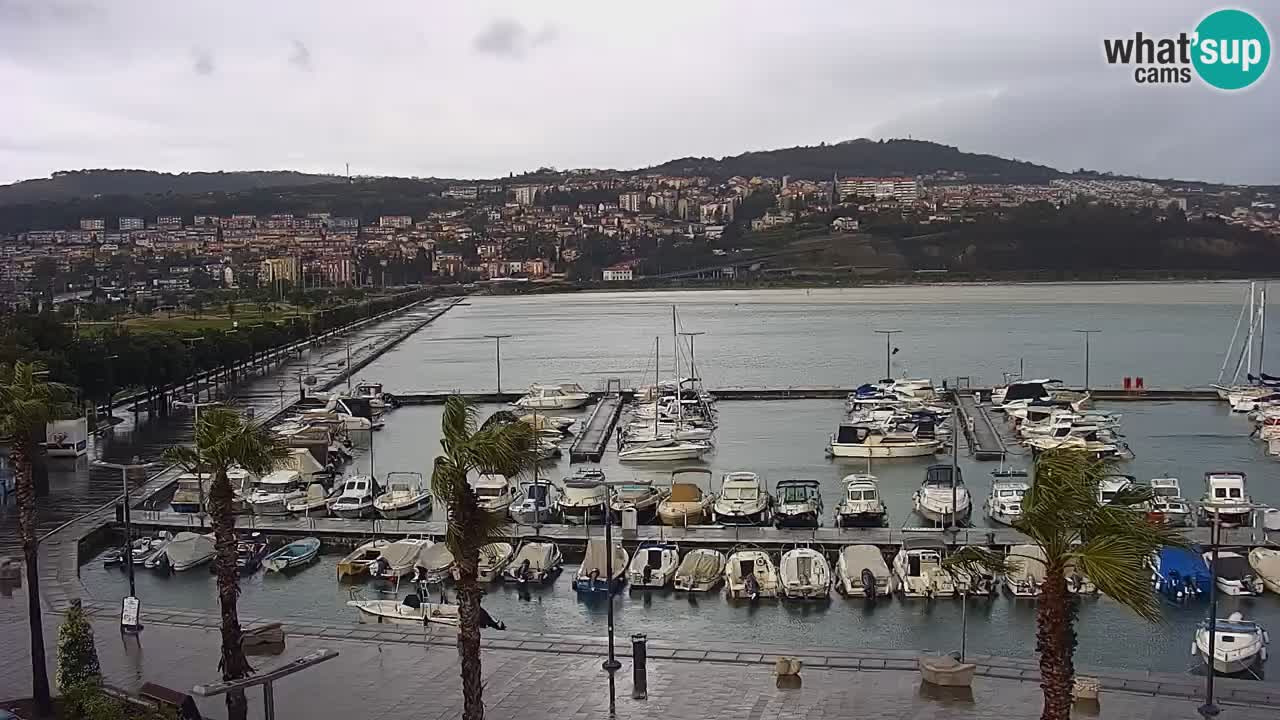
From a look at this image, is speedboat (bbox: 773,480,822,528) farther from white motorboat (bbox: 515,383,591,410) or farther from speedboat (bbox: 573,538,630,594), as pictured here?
white motorboat (bbox: 515,383,591,410)

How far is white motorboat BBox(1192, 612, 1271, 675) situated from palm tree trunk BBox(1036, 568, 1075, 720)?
5.20m

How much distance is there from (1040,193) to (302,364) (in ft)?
A: 523

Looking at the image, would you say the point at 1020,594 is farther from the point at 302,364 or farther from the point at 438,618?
the point at 302,364

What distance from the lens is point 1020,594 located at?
39.6ft

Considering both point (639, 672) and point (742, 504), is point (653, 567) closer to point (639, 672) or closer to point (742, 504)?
point (742, 504)

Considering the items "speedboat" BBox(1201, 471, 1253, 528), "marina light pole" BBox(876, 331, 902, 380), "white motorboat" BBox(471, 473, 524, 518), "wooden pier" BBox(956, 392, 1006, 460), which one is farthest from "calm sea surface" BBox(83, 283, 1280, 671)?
"white motorboat" BBox(471, 473, 524, 518)

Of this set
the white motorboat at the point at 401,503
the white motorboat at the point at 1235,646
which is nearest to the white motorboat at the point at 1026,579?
the white motorboat at the point at 1235,646

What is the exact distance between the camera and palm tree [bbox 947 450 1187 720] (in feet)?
15.2

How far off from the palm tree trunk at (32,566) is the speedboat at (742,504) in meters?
9.70

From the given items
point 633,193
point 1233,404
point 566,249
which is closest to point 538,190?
point 633,193

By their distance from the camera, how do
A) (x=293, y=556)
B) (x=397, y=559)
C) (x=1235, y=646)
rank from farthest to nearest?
(x=293, y=556)
(x=397, y=559)
(x=1235, y=646)

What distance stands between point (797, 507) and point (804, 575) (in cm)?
294

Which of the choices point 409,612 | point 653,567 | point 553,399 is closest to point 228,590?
point 409,612

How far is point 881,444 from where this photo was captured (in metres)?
22.2
